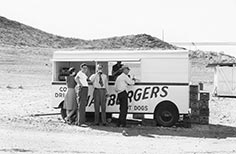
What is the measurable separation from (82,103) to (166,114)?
2.68 metres

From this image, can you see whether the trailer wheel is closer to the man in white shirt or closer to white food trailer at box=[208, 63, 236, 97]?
the man in white shirt

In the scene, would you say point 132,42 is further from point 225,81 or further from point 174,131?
point 174,131

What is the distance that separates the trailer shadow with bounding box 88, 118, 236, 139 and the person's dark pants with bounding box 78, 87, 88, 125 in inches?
19.8

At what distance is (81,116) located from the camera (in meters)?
15.6

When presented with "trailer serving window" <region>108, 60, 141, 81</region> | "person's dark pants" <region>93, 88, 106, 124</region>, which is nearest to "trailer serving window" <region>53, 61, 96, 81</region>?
"trailer serving window" <region>108, 60, 141, 81</region>

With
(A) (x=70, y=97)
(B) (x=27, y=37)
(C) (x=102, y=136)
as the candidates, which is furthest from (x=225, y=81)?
(B) (x=27, y=37)

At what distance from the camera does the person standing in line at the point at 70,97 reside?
1590cm

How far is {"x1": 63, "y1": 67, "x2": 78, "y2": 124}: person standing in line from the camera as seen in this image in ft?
52.2

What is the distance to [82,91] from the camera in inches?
610

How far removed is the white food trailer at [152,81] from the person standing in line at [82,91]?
2.43ft

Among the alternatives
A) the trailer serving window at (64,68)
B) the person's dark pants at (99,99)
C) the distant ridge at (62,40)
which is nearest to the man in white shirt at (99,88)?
the person's dark pants at (99,99)

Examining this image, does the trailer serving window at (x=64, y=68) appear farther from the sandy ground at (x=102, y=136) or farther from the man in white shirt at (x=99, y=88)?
the sandy ground at (x=102, y=136)

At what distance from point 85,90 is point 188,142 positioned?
3918mm

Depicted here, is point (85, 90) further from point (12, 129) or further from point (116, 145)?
point (116, 145)
